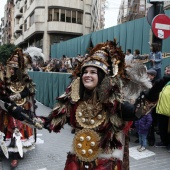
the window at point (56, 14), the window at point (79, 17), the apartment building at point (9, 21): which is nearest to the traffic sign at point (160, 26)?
the window at point (56, 14)

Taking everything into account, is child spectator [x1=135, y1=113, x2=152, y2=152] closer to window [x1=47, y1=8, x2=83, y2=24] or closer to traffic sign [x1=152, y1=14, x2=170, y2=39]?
traffic sign [x1=152, y1=14, x2=170, y2=39]

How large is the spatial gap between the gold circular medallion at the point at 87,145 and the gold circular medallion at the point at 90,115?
0.26ft

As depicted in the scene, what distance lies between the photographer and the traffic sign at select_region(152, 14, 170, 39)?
5625 millimetres

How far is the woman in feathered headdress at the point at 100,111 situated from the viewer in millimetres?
2500

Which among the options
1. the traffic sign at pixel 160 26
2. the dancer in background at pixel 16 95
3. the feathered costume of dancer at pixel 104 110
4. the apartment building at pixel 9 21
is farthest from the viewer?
the apartment building at pixel 9 21

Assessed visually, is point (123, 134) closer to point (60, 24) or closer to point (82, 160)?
point (82, 160)

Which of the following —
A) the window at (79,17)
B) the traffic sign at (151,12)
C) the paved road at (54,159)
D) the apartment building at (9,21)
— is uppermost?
the apartment building at (9,21)

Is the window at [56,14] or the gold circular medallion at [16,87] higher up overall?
the window at [56,14]

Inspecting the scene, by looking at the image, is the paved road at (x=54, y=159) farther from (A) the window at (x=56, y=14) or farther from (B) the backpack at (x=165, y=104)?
(A) the window at (x=56, y=14)

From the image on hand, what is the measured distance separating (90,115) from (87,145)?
0.97ft

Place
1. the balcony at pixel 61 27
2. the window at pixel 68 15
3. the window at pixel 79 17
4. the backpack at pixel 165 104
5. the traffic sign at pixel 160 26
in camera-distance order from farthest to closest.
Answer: the window at pixel 79 17, the window at pixel 68 15, the balcony at pixel 61 27, the traffic sign at pixel 160 26, the backpack at pixel 165 104

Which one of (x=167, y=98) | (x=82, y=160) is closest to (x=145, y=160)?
(x=167, y=98)

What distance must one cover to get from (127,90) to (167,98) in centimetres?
279

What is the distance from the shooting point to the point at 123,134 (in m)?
2.76
